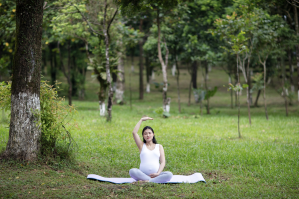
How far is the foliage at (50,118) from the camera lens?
5.60m

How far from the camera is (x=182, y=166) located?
647cm

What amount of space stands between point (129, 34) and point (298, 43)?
380 inches

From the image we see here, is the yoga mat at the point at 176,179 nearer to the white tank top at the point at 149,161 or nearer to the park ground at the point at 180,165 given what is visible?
the park ground at the point at 180,165

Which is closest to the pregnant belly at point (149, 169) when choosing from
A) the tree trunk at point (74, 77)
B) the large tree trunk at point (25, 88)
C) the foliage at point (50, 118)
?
the foliage at point (50, 118)

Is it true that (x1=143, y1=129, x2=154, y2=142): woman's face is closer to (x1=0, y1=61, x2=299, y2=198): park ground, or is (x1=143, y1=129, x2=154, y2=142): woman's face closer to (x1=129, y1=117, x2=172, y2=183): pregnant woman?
(x1=129, y1=117, x2=172, y2=183): pregnant woman

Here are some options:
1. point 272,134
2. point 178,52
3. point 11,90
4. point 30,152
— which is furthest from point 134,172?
point 178,52

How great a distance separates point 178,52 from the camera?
68.2ft

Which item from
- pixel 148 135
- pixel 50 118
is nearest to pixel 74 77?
pixel 50 118

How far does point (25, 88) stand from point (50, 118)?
2.49ft

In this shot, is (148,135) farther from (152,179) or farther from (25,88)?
(25,88)

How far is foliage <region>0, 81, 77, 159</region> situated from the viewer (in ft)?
18.4

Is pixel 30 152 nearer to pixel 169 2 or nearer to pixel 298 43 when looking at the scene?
pixel 169 2

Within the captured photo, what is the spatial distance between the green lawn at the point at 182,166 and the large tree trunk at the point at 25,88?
36cm

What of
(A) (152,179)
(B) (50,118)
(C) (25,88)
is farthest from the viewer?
(B) (50,118)
